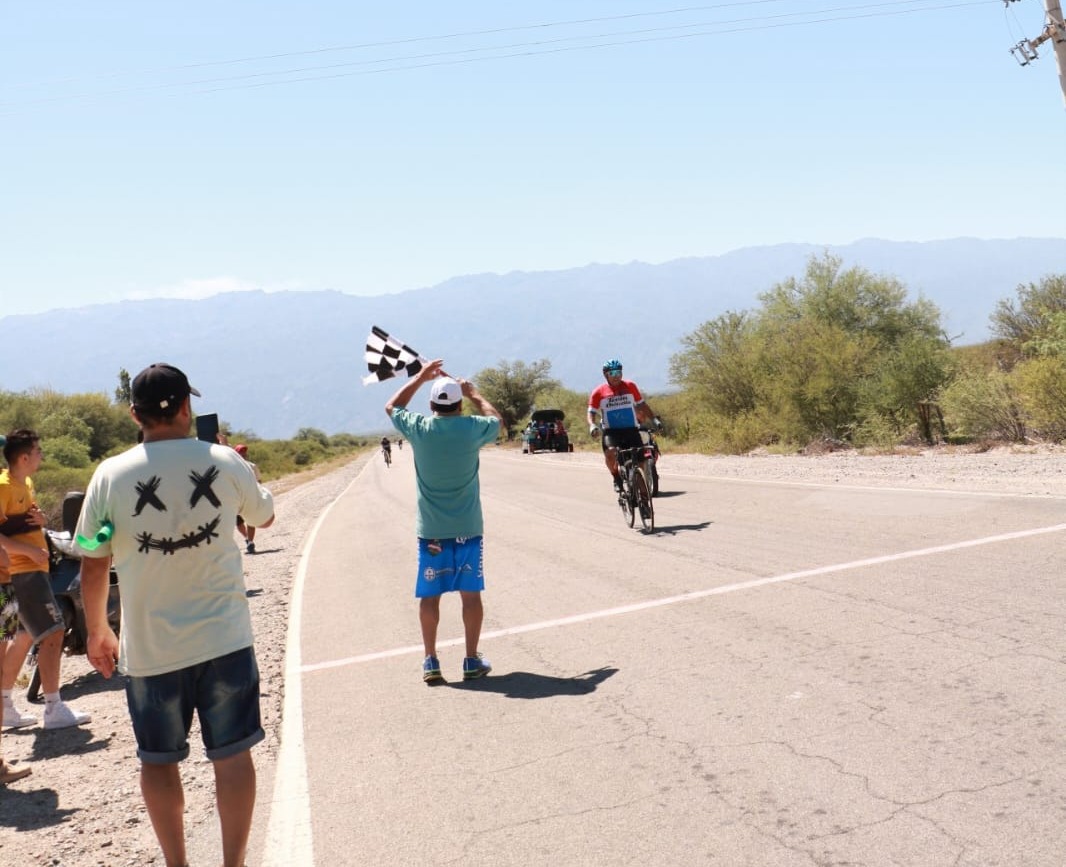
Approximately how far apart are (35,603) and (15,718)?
3.59 feet

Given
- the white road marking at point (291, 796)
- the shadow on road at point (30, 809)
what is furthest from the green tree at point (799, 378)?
the shadow on road at point (30, 809)

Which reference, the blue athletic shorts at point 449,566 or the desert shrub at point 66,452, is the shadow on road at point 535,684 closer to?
the blue athletic shorts at point 449,566

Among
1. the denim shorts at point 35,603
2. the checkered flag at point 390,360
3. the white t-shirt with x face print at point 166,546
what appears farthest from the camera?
the checkered flag at point 390,360

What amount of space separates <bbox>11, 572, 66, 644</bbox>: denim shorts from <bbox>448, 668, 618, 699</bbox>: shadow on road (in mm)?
2699

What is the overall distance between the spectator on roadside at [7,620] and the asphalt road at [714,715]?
154 cm

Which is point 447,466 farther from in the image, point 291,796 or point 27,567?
point 27,567

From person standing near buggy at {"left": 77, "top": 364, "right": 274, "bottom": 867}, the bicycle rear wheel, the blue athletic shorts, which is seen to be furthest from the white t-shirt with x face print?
the bicycle rear wheel

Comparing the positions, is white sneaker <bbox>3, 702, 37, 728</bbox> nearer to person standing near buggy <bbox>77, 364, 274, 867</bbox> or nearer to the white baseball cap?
the white baseball cap

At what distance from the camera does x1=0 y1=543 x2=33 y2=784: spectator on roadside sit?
5.69 meters

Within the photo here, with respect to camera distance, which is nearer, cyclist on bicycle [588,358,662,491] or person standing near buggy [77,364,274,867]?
person standing near buggy [77,364,274,867]

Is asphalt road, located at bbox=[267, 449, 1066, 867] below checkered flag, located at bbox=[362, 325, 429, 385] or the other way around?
below

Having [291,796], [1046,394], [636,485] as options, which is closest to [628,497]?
[636,485]

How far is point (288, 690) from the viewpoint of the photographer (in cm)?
696

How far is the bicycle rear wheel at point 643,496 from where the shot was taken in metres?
12.8
